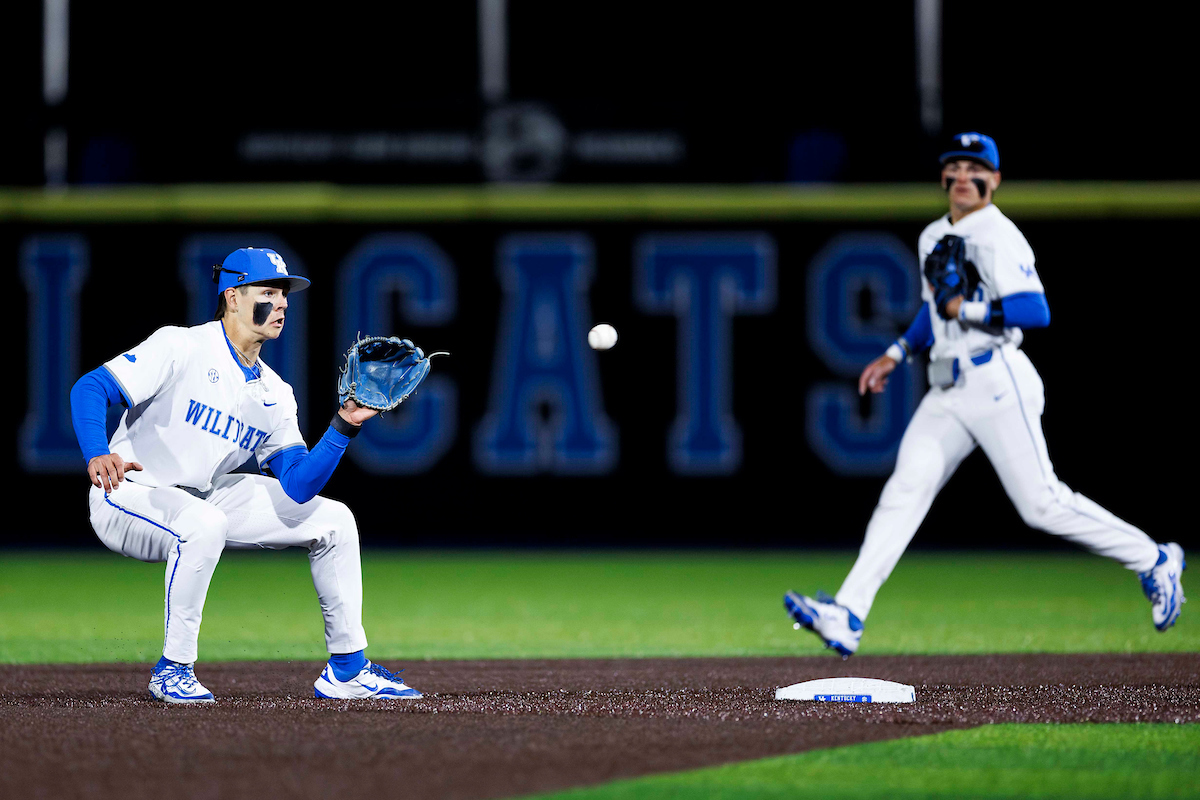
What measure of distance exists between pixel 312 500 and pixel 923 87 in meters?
9.70

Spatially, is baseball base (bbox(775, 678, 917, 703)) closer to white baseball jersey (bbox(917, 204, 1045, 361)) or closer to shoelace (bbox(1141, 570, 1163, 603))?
shoelace (bbox(1141, 570, 1163, 603))

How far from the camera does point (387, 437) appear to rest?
13.2m

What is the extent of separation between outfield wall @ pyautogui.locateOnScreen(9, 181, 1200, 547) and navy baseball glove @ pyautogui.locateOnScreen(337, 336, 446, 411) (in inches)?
298

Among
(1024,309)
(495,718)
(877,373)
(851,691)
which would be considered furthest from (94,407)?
(1024,309)

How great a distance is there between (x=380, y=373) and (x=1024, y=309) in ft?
7.91

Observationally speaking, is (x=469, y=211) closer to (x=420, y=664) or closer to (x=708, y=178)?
(x=708, y=178)

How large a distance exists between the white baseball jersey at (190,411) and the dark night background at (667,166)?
296 inches

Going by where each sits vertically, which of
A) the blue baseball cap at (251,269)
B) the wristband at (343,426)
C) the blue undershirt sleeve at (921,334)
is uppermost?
the blue baseball cap at (251,269)

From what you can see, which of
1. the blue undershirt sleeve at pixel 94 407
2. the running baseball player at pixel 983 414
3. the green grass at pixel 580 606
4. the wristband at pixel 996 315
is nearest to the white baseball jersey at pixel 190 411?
the blue undershirt sleeve at pixel 94 407

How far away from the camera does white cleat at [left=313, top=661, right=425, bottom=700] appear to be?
561cm

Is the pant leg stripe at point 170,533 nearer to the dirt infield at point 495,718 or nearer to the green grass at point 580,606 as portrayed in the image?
the dirt infield at point 495,718

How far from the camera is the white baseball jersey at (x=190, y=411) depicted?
558 centimetres

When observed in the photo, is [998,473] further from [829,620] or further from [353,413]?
[353,413]

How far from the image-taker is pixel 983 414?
621 cm
